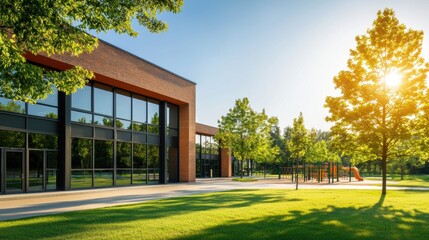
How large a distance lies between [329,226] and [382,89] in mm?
11872

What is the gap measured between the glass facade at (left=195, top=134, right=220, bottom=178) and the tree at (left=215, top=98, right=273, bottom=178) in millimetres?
3895

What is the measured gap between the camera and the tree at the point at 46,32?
7621mm

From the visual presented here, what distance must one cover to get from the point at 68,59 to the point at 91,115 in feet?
16.3

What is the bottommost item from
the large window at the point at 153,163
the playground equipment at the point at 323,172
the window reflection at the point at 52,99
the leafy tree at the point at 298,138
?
the playground equipment at the point at 323,172

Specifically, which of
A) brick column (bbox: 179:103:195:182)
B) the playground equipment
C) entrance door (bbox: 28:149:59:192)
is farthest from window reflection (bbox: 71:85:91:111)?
the playground equipment

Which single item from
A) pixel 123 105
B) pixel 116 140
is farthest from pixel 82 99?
pixel 123 105

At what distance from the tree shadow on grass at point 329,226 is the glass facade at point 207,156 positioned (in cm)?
3473

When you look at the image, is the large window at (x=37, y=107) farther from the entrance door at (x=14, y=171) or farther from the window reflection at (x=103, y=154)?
the window reflection at (x=103, y=154)

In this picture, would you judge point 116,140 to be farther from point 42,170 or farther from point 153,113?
point 42,170

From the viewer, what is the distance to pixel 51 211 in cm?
1280

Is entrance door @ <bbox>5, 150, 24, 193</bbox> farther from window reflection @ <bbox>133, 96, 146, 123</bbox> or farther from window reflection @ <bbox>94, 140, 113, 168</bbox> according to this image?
window reflection @ <bbox>133, 96, 146, 123</bbox>

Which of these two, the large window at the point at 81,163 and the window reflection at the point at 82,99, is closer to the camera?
the large window at the point at 81,163

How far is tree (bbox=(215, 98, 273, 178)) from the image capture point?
41969 mm

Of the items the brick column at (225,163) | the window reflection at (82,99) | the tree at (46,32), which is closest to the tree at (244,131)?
the brick column at (225,163)
